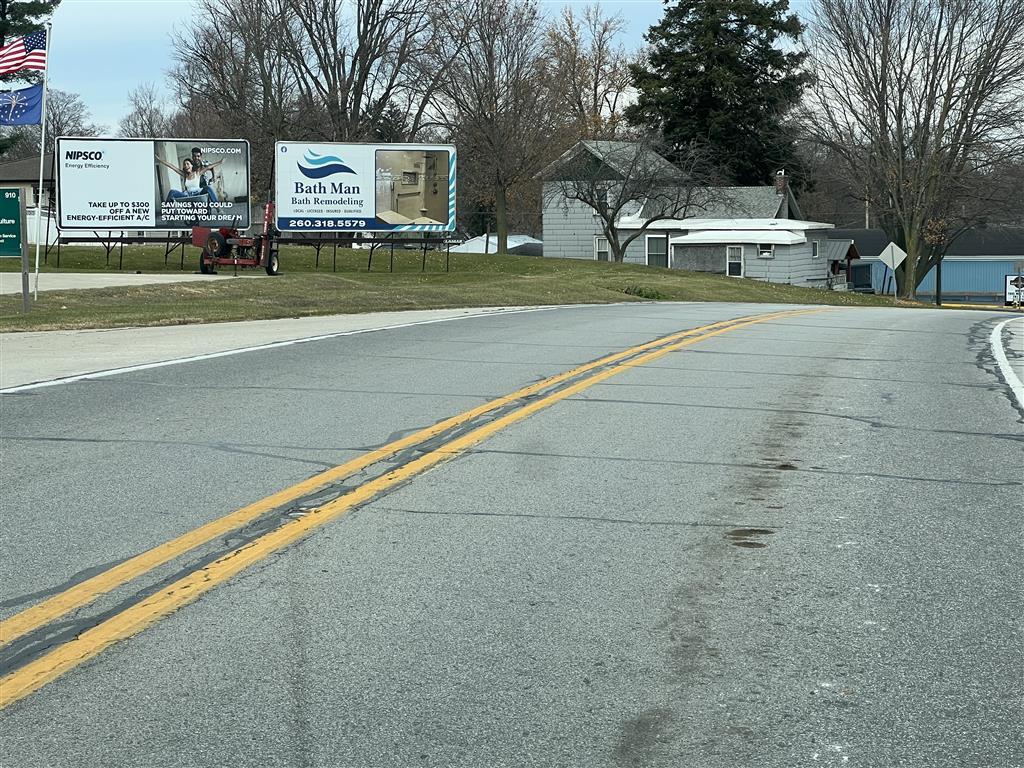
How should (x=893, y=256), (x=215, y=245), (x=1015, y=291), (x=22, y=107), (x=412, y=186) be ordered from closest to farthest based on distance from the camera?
(x=22, y=107) < (x=215, y=245) < (x=412, y=186) < (x=893, y=256) < (x=1015, y=291)

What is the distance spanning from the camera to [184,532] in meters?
6.34

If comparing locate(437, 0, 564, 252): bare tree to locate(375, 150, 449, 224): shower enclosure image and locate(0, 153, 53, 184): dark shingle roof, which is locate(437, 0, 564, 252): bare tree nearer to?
locate(375, 150, 449, 224): shower enclosure image

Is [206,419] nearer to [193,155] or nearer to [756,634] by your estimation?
[756,634]

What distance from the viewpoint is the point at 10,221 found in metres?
19.2

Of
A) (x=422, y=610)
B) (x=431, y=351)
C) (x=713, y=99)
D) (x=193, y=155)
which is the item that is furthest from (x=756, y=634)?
(x=713, y=99)

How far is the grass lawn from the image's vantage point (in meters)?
20.9

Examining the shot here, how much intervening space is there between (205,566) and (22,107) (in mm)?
19669

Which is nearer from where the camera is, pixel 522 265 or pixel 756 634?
pixel 756 634

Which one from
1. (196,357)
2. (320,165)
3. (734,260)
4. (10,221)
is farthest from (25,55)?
(734,260)

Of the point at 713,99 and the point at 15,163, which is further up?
the point at 713,99

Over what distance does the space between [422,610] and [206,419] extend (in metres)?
5.24

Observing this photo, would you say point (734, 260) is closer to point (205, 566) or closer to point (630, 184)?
point (630, 184)

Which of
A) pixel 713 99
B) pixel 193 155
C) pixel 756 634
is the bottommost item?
pixel 756 634

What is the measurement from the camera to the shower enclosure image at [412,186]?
3875 centimetres
